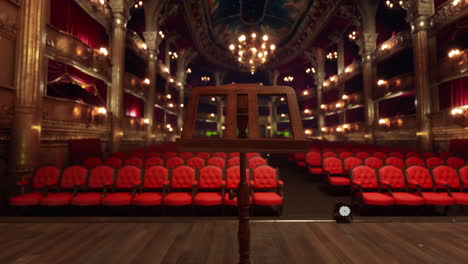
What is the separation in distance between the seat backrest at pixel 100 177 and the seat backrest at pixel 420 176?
5267 millimetres

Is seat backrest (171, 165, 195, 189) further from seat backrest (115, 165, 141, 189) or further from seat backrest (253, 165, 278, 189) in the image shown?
seat backrest (253, 165, 278, 189)

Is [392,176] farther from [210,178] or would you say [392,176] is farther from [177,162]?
[177,162]

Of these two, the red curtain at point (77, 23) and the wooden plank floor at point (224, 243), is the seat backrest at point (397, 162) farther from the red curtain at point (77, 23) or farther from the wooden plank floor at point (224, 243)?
the red curtain at point (77, 23)

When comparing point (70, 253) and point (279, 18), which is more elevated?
point (279, 18)

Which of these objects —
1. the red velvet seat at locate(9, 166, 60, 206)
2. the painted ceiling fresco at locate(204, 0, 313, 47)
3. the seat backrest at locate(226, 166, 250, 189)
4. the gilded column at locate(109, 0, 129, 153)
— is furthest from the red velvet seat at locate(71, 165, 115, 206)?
the painted ceiling fresco at locate(204, 0, 313, 47)

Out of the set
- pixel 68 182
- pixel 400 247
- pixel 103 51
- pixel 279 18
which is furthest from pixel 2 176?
pixel 279 18

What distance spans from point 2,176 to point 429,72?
45.7 feet

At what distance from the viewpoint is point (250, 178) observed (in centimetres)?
412

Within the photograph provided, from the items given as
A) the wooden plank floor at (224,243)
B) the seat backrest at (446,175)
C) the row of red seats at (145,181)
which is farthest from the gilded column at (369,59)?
the row of red seats at (145,181)

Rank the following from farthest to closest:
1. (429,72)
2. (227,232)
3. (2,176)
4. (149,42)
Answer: (149,42), (429,72), (2,176), (227,232)

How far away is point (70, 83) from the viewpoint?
768 centimetres

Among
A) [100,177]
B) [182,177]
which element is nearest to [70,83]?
[100,177]

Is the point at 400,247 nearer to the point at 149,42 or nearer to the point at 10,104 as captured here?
the point at 10,104

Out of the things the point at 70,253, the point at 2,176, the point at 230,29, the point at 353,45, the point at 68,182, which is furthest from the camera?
the point at 230,29
